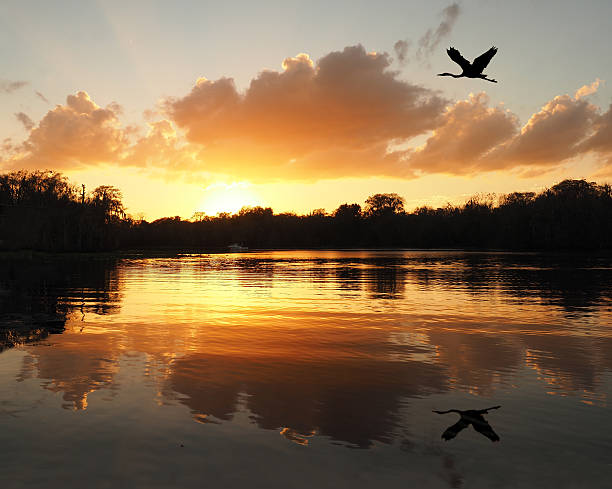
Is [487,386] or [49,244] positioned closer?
[487,386]

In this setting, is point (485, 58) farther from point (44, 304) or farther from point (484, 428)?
point (44, 304)

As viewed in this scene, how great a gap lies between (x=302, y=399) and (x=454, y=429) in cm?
329

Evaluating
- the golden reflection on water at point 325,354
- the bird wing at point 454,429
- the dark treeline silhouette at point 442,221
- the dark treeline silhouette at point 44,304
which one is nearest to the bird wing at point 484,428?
the bird wing at point 454,429

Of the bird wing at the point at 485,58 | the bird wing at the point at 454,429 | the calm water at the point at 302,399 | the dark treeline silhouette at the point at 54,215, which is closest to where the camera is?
the calm water at the point at 302,399

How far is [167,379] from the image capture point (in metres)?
12.0

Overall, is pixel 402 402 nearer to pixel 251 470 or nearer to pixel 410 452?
pixel 410 452

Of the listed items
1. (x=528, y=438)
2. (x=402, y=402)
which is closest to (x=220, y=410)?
(x=402, y=402)

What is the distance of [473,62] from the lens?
48.9 ft

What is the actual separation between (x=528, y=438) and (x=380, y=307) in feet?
58.0

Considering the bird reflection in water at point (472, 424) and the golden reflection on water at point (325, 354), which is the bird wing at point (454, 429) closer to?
the bird reflection in water at point (472, 424)

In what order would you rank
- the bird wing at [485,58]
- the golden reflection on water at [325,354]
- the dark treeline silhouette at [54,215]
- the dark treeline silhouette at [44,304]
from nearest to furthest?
the golden reflection on water at [325,354], the bird wing at [485,58], the dark treeline silhouette at [44,304], the dark treeline silhouette at [54,215]

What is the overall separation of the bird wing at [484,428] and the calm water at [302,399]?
0.08 metres

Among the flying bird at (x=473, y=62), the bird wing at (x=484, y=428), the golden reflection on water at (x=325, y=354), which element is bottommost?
the bird wing at (x=484, y=428)

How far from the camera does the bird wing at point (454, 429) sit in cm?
852
